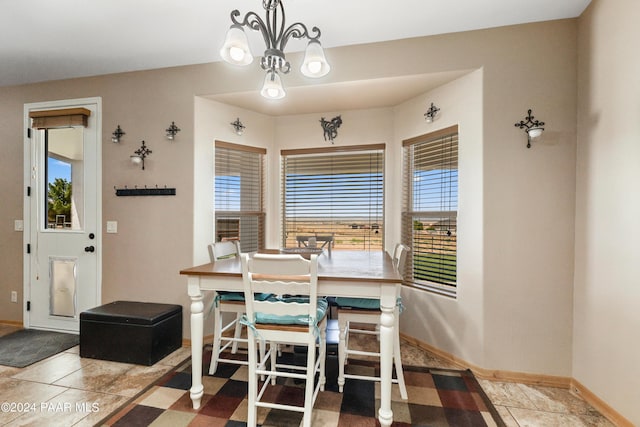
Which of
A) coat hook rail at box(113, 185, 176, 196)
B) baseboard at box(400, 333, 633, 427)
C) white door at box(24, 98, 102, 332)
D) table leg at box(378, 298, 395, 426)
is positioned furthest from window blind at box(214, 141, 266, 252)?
baseboard at box(400, 333, 633, 427)

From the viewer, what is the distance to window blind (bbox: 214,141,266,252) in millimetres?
3209

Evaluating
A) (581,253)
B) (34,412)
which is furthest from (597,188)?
(34,412)

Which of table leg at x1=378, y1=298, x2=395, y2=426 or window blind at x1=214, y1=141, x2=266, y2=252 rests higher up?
window blind at x1=214, y1=141, x2=266, y2=252

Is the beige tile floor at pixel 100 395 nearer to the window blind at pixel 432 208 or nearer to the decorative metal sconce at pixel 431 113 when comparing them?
the window blind at pixel 432 208

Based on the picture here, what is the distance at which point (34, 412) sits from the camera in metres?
1.91

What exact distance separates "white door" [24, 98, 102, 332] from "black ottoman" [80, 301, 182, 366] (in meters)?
0.66

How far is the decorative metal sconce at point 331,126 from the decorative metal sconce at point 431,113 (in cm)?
99

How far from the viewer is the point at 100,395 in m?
2.09

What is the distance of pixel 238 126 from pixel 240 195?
750mm

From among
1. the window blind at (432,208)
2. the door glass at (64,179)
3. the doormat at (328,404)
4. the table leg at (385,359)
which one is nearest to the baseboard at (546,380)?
the doormat at (328,404)

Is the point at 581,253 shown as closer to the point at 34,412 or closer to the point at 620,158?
the point at 620,158

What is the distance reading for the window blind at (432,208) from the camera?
8.89 ft

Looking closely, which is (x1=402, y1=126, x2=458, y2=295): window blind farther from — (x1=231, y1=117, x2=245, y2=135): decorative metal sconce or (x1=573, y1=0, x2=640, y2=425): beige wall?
(x1=231, y1=117, x2=245, y2=135): decorative metal sconce

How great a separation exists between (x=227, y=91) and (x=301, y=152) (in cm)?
104
